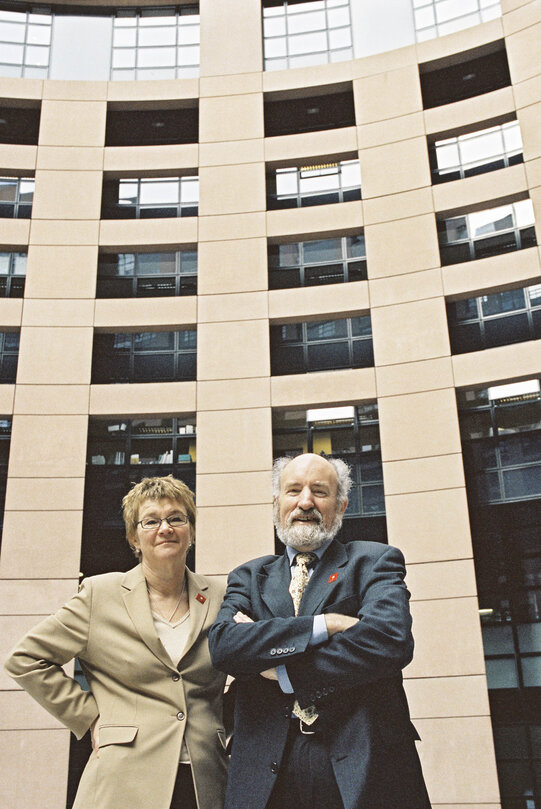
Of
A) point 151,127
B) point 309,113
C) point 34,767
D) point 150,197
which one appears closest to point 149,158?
point 150,197

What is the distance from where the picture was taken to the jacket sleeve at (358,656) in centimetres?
321

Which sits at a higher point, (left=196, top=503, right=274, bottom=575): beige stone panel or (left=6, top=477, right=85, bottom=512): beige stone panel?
(left=6, top=477, right=85, bottom=512): beige stone panel

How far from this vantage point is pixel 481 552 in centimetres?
1514

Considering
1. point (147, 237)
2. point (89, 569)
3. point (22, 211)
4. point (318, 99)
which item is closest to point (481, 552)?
point (89, 569)

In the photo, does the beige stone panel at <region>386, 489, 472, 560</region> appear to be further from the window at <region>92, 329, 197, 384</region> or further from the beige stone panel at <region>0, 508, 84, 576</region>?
the beige stone panel at <region>0, 508, 84, 576</region>

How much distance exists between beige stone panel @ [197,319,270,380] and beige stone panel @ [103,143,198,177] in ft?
14.7

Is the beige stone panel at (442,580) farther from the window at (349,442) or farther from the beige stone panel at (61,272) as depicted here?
the beige stone panel at (61,272)

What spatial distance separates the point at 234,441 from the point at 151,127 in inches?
365

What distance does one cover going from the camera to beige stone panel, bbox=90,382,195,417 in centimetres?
1589

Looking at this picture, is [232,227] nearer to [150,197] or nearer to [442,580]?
[150,197]

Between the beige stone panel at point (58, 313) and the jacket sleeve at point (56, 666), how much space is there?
13.3 m

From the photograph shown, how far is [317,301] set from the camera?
16.5 m

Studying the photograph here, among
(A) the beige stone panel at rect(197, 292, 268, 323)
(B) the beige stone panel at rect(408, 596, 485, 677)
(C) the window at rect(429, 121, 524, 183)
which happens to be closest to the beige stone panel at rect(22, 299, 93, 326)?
(A) the beige stone panel at rect(197, 292, 268, 323)

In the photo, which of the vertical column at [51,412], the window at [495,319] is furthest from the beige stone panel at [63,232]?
the window at [495,319]
